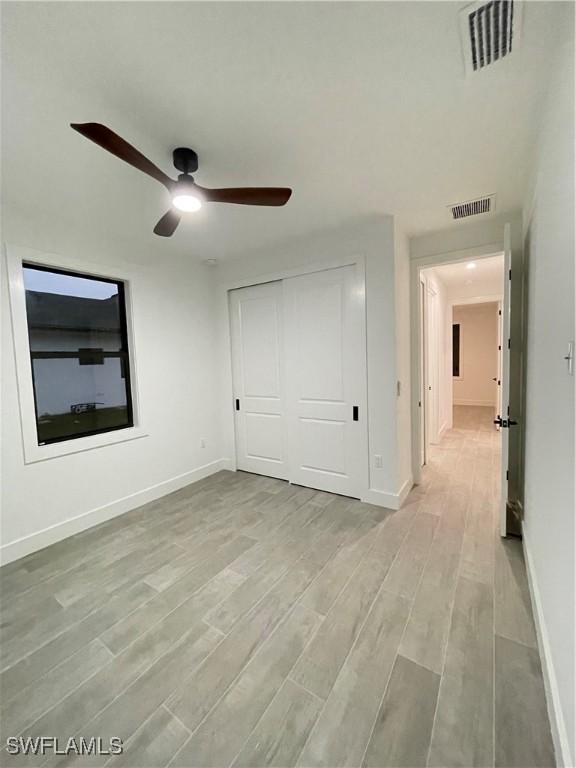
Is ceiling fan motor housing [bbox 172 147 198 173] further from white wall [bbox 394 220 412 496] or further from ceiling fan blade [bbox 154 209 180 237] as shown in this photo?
white wall [bbox 394 220 412 496]

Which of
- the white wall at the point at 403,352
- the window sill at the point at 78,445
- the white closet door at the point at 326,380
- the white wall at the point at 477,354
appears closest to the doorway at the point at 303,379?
the white closet door at the point at 326,380

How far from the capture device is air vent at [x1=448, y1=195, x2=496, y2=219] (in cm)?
244

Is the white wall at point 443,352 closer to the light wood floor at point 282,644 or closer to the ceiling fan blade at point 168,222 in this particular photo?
the light wood floor at point 282,644

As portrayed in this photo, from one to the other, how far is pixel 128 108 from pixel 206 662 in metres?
2.64

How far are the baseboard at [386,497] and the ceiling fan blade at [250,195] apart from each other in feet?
8.35

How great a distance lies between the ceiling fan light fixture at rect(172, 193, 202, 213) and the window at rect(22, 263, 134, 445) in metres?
1.71

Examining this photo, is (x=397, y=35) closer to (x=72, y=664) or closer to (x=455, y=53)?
(x=455, y=53)

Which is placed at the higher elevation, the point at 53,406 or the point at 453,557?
the point at 53,406

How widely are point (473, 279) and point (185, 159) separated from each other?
17.3ft

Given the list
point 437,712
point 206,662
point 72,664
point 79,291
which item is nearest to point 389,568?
point 437,712

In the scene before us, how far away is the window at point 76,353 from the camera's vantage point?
103 inches

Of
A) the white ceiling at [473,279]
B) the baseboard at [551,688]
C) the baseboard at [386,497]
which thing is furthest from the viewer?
the white ceiling at [473,279]

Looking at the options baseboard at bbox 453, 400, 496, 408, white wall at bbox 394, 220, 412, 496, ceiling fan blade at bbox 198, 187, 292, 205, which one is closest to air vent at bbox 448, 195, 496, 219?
white wall at bbox 394, 220, 412, 496

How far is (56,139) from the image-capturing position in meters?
1.64
